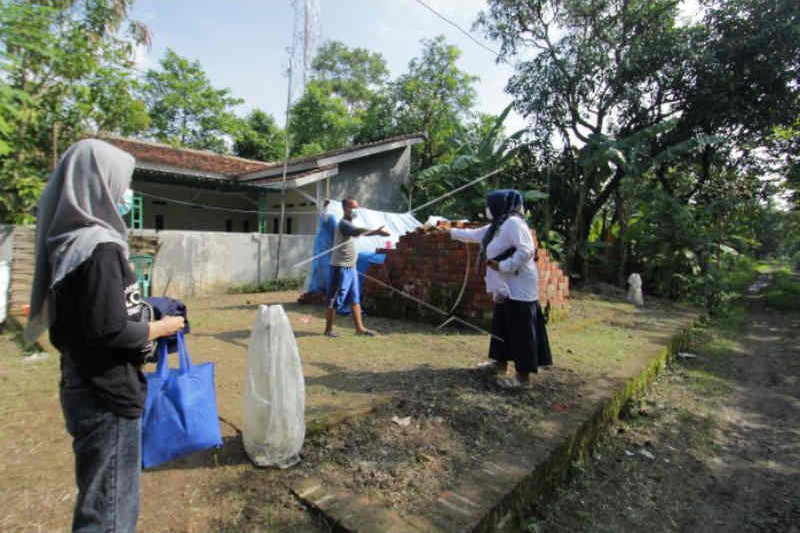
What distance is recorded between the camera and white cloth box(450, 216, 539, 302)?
135 inches

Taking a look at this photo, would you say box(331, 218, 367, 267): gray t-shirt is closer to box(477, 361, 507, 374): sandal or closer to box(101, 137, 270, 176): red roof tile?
box(477, 361, 507, 374): sandal

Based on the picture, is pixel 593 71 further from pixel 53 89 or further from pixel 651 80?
pixel 53 89

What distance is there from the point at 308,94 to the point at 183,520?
22569mm

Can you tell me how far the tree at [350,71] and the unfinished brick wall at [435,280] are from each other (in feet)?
69.6

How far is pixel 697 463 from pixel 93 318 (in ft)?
12.4

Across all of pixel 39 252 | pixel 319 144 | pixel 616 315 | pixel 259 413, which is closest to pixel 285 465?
pixel 259 413

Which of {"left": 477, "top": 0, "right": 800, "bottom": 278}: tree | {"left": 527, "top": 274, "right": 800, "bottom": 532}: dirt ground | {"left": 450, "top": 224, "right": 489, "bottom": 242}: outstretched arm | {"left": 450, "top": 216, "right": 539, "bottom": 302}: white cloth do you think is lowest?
{"left": 527, "top": 274, "right": 800, "bottom": 532}: dirt ground

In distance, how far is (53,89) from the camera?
7141 mm

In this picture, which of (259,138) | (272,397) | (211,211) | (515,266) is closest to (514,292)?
(515,266)

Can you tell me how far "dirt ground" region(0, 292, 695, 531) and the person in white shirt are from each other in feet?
0.84

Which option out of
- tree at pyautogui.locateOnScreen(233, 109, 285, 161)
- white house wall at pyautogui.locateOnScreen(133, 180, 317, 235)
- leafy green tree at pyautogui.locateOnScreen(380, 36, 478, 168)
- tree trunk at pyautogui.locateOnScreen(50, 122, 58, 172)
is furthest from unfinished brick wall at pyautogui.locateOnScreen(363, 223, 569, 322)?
tree at pyautogui.locateOnScreen(233, 109, 285, 161)

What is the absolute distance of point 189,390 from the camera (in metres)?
2.08

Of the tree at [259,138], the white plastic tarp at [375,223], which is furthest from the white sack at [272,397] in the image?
the tree at [259,138]

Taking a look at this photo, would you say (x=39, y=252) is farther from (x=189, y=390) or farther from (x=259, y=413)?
(x=259, y=413)
